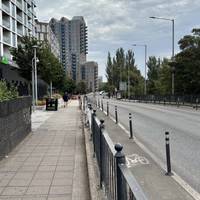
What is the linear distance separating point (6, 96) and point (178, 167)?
5.27 metres

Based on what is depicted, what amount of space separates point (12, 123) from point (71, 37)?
179156 mm

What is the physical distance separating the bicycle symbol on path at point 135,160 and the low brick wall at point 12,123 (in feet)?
10.2

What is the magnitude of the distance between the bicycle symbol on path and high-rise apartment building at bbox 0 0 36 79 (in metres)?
40.6

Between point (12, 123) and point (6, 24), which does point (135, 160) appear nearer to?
point (12, 123)

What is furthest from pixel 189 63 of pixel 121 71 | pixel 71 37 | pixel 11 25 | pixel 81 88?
pixel 71 37

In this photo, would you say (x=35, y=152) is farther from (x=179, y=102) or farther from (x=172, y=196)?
(x=179, y=102)

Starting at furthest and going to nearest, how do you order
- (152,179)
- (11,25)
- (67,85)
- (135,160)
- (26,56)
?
(67,85)
(11,25)
(26,56)
(135,160)
(152,179)

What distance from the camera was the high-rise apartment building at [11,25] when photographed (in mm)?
56009

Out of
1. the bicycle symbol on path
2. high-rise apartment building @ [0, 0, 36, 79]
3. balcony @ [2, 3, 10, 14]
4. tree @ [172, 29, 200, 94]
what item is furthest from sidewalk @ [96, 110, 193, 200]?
balcony @ [2, 3, 10, 14]

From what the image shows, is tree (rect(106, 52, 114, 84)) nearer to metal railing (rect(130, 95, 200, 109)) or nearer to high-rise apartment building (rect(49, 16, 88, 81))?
high-rise apartment building (rect(49, 16, 88, 81))

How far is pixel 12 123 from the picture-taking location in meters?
10.8

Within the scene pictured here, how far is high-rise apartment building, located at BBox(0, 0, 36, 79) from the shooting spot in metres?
56.0

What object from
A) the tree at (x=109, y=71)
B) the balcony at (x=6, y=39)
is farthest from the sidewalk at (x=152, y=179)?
the tree at (x=109, y=71)

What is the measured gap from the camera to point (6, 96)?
1094cm
